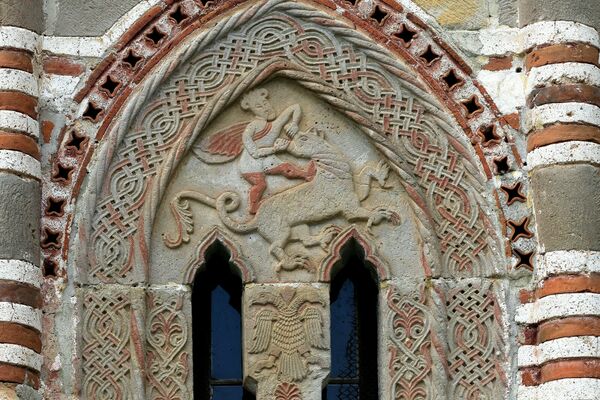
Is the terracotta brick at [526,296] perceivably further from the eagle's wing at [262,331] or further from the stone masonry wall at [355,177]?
the eagle's wing at [262,331]

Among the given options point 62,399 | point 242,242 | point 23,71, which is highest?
point 23,71

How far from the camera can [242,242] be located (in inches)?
486

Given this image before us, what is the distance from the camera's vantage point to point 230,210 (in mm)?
12391

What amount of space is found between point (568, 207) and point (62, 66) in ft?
9.80

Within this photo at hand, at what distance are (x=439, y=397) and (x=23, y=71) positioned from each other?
2969mm


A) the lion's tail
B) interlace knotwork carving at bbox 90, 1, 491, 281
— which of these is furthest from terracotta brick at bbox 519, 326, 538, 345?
the lion's tail

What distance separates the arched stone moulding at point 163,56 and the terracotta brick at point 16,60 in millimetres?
361

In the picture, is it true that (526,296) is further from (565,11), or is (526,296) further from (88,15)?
(88,15)

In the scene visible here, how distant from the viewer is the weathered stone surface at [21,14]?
1240 centimetres

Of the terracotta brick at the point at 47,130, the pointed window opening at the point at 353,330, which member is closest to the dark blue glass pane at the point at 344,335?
the pointed window opening at the point at 353,330

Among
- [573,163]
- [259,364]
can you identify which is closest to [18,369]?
[259,364]

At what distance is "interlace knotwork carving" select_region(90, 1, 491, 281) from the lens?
40.4ft

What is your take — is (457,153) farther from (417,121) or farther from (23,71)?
(23,71)

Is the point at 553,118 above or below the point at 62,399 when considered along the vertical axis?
above
